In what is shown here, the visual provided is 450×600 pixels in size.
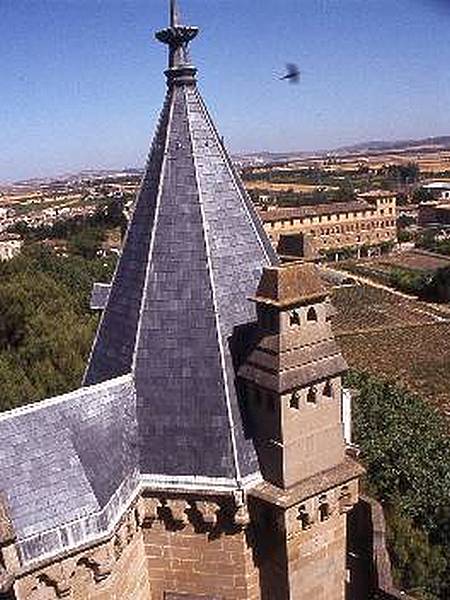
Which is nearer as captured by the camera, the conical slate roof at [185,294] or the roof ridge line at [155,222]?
the conical slate roof at [185,294]

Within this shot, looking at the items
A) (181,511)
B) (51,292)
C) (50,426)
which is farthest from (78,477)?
(51,292)

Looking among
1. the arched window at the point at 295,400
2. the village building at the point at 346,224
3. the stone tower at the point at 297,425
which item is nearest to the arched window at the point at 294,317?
the stone tower at the point at 297,425

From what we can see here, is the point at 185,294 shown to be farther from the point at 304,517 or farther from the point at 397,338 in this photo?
the point at 397,338

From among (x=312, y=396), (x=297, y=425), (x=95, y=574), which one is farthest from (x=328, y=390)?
(x=95, y=574)

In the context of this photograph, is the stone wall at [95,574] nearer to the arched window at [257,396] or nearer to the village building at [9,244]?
the arched window at [257,396]

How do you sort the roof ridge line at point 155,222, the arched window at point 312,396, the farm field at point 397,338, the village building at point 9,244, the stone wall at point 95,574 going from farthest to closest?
the village building at point 9,244, the farm field at point 397,338, the roof ridge line at point 155,222, the arched window at point 312,396, the stone wall at point 95,574
